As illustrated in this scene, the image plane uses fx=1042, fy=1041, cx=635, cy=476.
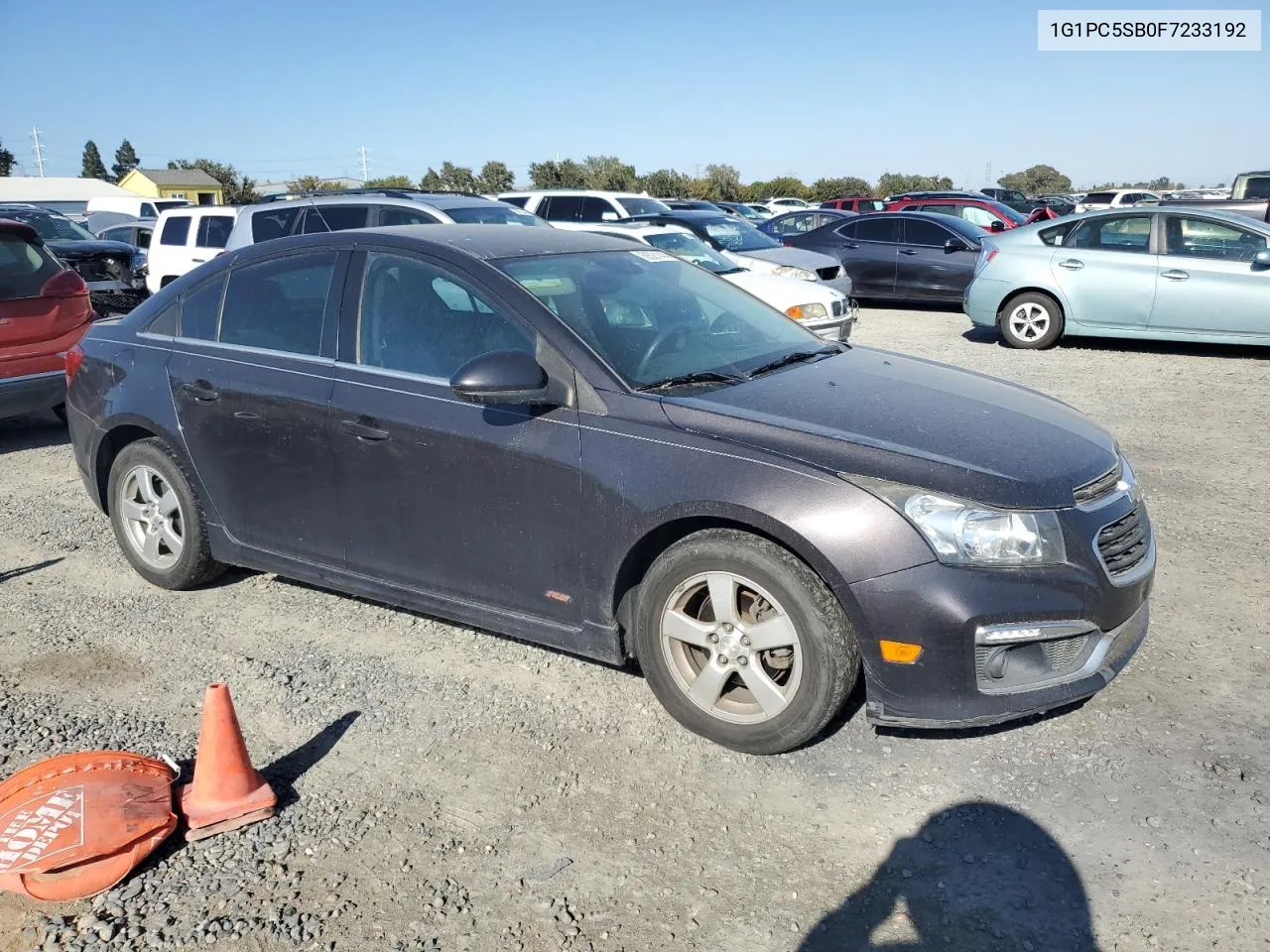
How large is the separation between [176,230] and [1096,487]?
42.1 ft

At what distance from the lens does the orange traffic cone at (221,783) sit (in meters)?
3.12

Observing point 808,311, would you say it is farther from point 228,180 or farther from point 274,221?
point 228,180

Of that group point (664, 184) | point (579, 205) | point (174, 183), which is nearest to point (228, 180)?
point (174, 183)

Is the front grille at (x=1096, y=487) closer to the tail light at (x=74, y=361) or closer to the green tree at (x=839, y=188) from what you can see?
the tail light at (x=74, y=361)

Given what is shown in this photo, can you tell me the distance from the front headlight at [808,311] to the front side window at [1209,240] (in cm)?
373

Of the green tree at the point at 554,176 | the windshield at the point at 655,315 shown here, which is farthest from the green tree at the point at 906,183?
the windshield at the point at 655,315

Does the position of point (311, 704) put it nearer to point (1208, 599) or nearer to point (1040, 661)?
point (1040, 661)

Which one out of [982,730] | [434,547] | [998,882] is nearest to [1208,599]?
[982,730]

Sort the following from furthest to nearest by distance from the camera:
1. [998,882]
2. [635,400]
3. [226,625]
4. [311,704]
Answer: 1. [226,625]
2. [311,704]
3. [635,400]
4. [998,882]

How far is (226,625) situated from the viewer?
4660mm

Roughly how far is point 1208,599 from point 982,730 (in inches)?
68.5

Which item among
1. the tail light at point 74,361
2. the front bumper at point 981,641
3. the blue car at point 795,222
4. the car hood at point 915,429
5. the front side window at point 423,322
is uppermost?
the blue car at point 795,222

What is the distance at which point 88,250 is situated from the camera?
13938 mm

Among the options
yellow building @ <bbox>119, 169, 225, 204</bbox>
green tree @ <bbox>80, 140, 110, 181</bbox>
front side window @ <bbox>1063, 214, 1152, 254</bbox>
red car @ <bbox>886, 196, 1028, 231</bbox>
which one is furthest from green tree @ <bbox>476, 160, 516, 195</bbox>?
green tree @ <bbox>80, 140, 110, 181</bbox>
